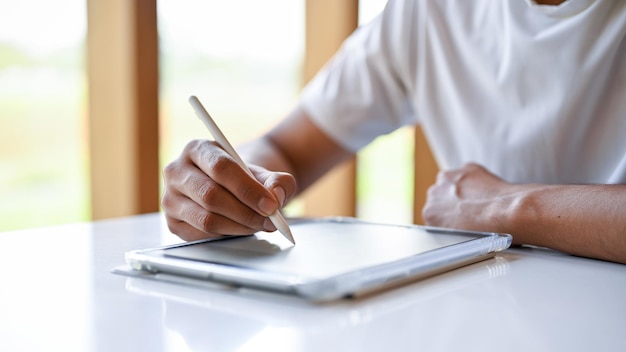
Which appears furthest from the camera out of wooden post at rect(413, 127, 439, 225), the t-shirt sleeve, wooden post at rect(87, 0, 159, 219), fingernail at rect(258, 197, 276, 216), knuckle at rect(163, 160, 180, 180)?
wooden post at rect(413, 127, 439, 225)

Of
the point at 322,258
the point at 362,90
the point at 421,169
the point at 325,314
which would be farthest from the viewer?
the point at 421,169

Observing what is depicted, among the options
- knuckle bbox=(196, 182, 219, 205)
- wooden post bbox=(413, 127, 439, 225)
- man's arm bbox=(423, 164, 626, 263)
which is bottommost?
wooden post bbox=(413, 127, 439, 225)

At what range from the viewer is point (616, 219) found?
730 millimetres

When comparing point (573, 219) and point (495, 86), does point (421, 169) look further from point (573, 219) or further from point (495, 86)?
point (573, 219)

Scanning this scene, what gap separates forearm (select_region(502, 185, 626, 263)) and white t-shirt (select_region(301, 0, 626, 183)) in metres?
0.25

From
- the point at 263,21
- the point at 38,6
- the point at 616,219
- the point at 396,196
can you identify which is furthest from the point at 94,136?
the point at 616,219

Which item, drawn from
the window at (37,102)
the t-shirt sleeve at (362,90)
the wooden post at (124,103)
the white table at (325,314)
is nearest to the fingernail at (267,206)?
the white table at (325,314)

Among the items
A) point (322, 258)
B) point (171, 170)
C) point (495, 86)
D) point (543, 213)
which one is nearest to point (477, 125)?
point (495, 86)

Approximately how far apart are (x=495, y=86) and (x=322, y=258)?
26.7 inches

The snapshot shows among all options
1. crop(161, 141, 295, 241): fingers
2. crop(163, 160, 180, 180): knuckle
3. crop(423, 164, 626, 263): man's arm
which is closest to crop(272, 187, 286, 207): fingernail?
crop(161, 141, 295, 241): fingers

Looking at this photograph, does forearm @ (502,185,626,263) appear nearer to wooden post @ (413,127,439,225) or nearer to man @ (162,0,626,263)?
man @ (162,0,626,263)

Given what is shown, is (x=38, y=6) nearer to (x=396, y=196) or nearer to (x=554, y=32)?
(x=396, y=196)

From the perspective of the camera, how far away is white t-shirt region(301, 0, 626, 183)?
102 centimetres

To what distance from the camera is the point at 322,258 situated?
0.58 meters
